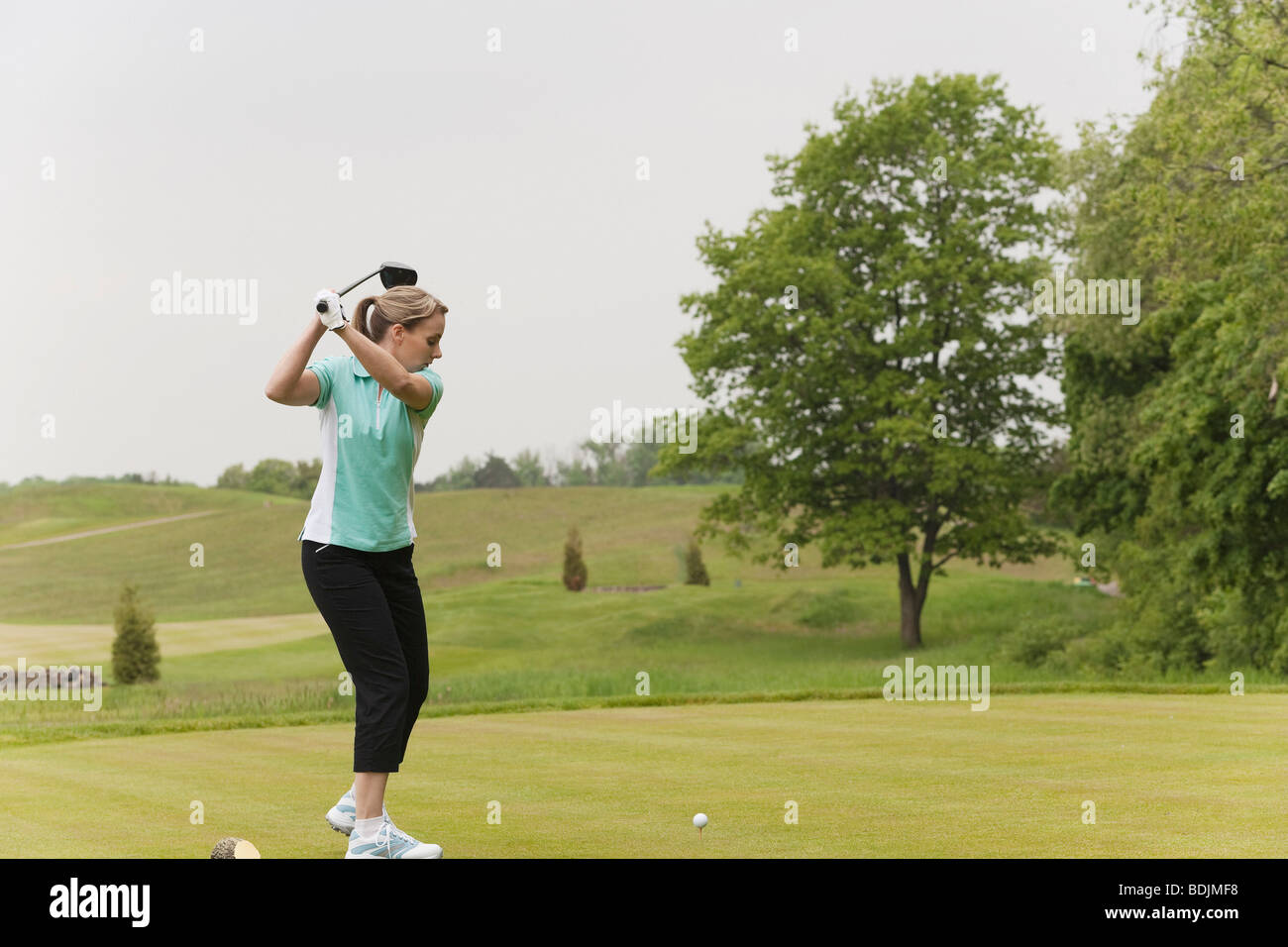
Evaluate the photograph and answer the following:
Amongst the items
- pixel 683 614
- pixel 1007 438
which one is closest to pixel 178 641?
pixel 683 614

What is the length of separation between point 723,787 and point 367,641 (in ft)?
10.4

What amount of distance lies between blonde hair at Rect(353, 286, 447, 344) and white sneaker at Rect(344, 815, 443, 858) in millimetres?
1952

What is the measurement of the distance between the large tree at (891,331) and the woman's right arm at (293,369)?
2943 cm

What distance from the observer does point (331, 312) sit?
4.75m

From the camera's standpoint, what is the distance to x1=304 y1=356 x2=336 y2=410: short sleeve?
5.04 m

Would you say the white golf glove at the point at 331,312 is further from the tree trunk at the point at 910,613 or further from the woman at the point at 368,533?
the tree trunk at the point at 910,613

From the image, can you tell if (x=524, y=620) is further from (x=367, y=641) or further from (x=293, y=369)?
(x=293, y=369)

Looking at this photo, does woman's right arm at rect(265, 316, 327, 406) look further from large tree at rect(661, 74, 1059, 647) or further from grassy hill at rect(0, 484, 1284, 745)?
large tree at rect(661, 74, 1059, 647)

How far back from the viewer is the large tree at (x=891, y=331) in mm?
34344

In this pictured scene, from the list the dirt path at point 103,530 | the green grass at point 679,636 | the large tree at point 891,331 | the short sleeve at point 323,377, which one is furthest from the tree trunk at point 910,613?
the dirt path at point 103,530

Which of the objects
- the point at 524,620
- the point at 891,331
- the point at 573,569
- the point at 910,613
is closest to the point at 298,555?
the point at 573,569

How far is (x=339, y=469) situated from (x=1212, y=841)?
3882 millimetres
